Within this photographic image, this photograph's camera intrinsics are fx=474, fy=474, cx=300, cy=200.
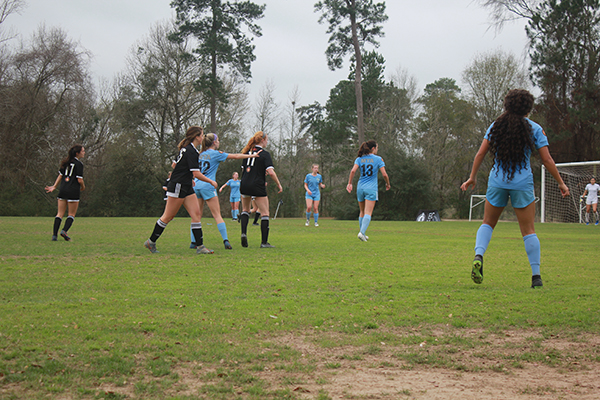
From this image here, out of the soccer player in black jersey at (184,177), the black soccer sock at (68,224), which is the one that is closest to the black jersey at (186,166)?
the soccer player in black jersey at (184,177)

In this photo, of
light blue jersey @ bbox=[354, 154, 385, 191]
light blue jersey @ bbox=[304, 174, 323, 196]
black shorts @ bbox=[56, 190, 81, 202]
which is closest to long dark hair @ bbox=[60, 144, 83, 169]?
black shorts @ bbox=[56, 190, 81, 202]

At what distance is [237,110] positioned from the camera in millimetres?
42281

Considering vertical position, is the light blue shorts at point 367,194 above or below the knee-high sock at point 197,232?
above

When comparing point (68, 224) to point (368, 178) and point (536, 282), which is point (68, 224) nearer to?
point (368, 178)

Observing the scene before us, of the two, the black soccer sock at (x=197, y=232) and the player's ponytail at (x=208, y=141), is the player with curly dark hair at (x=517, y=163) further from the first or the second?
the player's ponytail at (x=208, y=141)

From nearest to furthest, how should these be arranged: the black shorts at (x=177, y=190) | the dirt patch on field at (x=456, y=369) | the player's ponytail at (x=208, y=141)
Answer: the dirt patch on field at (x=456, y=369)
the black shorts at (x=177, y=190)
the player's ponytail at (x=208, y=141)

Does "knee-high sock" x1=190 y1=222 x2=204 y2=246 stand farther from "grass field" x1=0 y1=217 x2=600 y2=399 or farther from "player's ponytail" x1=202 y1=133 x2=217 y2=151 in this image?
"player's ponytail" x1=202 y1=133 x2=217 y2=151

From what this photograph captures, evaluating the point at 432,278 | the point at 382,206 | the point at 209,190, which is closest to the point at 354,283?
the point at 432,278

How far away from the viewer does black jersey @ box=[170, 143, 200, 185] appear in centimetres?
809

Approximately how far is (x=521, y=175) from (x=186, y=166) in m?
5.30

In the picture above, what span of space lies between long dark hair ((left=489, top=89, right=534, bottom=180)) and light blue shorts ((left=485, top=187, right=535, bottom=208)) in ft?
0.62

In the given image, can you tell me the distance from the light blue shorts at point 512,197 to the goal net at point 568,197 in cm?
2463

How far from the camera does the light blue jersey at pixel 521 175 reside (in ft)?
17.3

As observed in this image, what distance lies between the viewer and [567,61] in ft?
108
